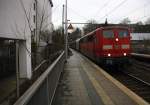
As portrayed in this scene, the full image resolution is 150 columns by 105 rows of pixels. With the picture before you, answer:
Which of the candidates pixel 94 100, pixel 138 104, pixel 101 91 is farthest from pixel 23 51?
pixel 138 104

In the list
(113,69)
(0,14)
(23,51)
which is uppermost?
(0,14)

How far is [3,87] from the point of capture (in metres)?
7.60

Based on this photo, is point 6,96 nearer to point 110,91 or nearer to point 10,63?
point 10,63

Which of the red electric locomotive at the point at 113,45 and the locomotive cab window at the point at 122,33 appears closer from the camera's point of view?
the red electric locomotive at the point at 113,45

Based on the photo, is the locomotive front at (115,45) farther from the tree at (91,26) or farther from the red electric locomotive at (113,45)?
the tree at (91,26)

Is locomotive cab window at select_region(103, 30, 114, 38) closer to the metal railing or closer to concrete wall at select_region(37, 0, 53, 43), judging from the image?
concrete wall at select_region(37, 0, 53, 43)

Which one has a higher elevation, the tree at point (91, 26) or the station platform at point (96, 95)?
the tree at point (91, 26)

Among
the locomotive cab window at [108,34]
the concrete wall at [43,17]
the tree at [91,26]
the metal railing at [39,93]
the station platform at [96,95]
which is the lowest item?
the station platform at [96,95]

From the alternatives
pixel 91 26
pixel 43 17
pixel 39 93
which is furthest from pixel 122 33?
pixel 91 26

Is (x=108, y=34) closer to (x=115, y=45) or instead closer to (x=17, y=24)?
(x=115, y=45)

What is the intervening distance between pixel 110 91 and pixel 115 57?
11.0m

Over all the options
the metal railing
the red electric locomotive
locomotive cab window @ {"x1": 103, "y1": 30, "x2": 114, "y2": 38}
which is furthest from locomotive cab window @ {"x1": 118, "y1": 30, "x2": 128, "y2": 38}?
the metal railing

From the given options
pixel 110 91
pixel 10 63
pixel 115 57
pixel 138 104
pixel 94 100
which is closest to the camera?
pixel 10 63

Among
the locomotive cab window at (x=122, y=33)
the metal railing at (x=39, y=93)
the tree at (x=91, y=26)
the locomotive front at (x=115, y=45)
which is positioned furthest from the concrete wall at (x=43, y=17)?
the tree at (x=91, y=26)
